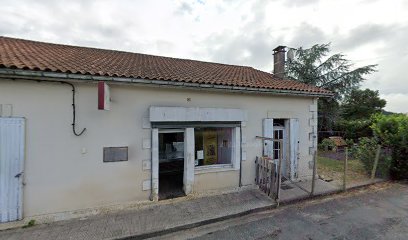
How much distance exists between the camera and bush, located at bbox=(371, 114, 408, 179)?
25.1 feet

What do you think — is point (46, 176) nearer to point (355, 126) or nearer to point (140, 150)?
point (140, 150)

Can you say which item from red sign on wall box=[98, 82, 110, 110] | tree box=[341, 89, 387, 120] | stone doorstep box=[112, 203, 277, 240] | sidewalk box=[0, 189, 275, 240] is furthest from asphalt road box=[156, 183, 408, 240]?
tree box=[341, 89, 387, 120]

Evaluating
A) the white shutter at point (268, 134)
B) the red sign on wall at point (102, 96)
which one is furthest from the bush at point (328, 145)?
the red sign on wall at point (102, 96)

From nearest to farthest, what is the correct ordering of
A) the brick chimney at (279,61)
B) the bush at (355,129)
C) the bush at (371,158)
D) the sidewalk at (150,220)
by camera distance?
the sidewalk at (150,220)
the bush at (371,158)
the brick chimney at (279,61)
the bush at (355,129)

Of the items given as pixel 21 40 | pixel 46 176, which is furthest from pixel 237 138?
pixel 21 40

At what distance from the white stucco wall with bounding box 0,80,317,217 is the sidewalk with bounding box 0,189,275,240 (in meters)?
0.45

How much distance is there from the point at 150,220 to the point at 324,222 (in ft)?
12.3

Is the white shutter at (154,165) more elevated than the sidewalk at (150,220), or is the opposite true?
the white shutter at (154,165)

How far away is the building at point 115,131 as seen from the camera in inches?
173

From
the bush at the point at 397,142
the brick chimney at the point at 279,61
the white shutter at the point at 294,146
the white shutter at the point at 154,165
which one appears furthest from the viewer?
the brick chimney at the point at 279,61

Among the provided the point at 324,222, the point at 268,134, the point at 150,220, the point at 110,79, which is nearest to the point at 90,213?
the point at 150,220

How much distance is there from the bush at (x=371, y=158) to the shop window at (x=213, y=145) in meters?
5.65

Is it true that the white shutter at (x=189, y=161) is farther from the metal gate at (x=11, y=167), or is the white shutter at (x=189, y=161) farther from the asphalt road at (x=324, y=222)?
the metal gate at (x=11, y=167)

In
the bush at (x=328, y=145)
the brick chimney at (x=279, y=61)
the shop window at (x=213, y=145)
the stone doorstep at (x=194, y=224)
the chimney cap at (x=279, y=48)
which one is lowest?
the stone doorstep at (x=194, y=224)
